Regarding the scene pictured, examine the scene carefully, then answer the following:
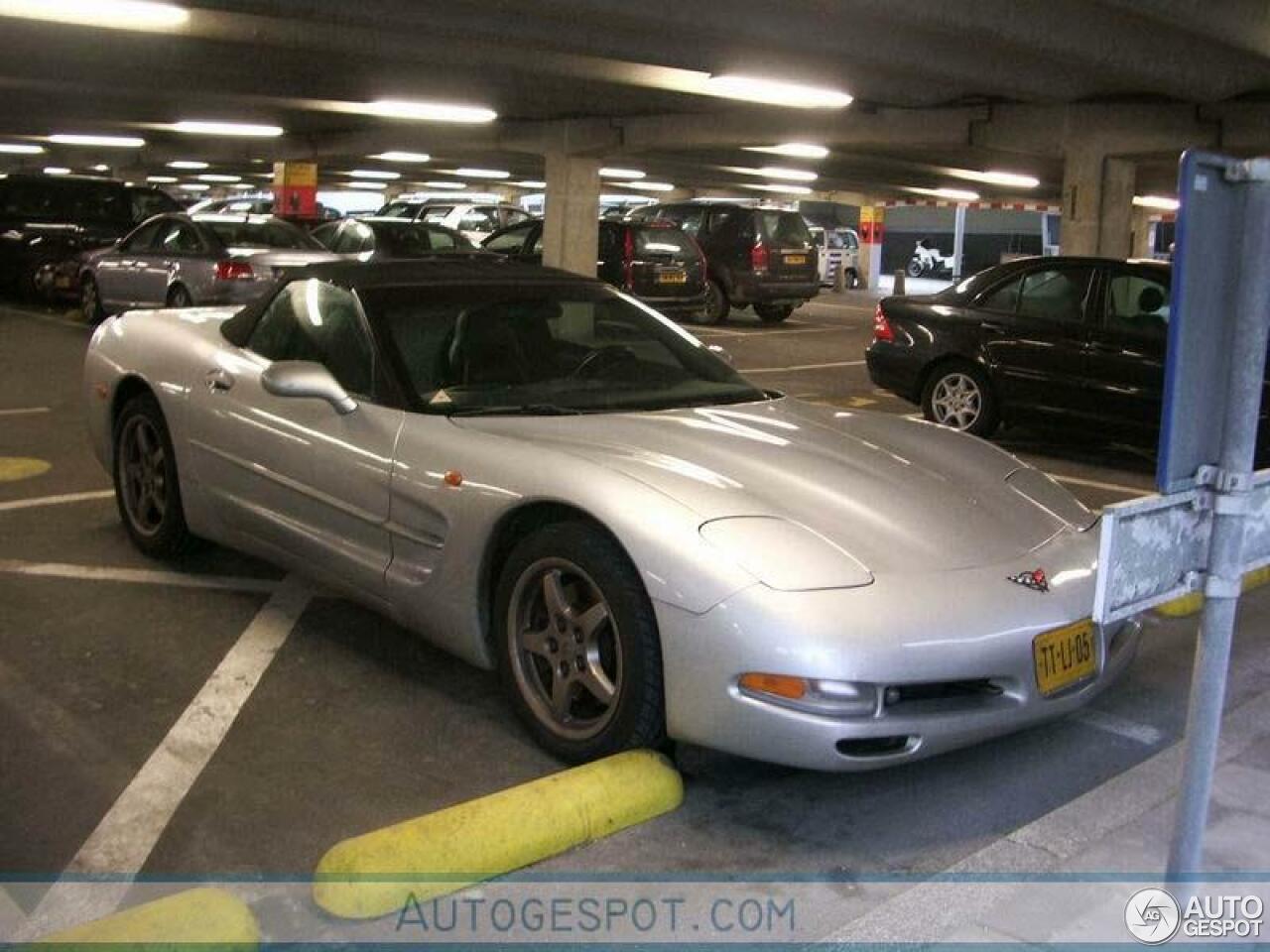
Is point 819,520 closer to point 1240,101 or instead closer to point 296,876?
point 296,876

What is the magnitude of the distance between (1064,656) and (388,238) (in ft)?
46.6

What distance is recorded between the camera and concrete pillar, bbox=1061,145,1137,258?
648 inches

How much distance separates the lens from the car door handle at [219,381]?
527cm

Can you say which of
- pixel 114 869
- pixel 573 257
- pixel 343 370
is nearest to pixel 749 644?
pixel 114 869

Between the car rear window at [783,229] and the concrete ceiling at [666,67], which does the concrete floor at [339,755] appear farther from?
the car rear window at [783,229]

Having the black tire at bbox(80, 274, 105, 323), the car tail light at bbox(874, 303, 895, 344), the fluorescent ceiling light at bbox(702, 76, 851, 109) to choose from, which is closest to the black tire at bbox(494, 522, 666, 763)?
the car tail light at bbox(874, 303, 895, 344)

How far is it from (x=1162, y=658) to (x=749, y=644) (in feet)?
7.87

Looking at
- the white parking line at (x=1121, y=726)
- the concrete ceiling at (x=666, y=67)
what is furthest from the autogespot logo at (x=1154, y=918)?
the concrete ceiling at (x=666, y=67)

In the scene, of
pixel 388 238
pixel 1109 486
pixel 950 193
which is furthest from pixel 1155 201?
pixel 1109 486

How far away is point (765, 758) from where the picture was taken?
3533 millimetres

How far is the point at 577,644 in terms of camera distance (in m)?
3.87

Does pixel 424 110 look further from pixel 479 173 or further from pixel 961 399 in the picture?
pixel 479 173

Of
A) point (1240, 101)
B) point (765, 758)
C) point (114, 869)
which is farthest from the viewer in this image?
point (1240, 101)

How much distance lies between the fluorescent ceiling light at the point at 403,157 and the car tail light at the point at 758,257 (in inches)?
368
